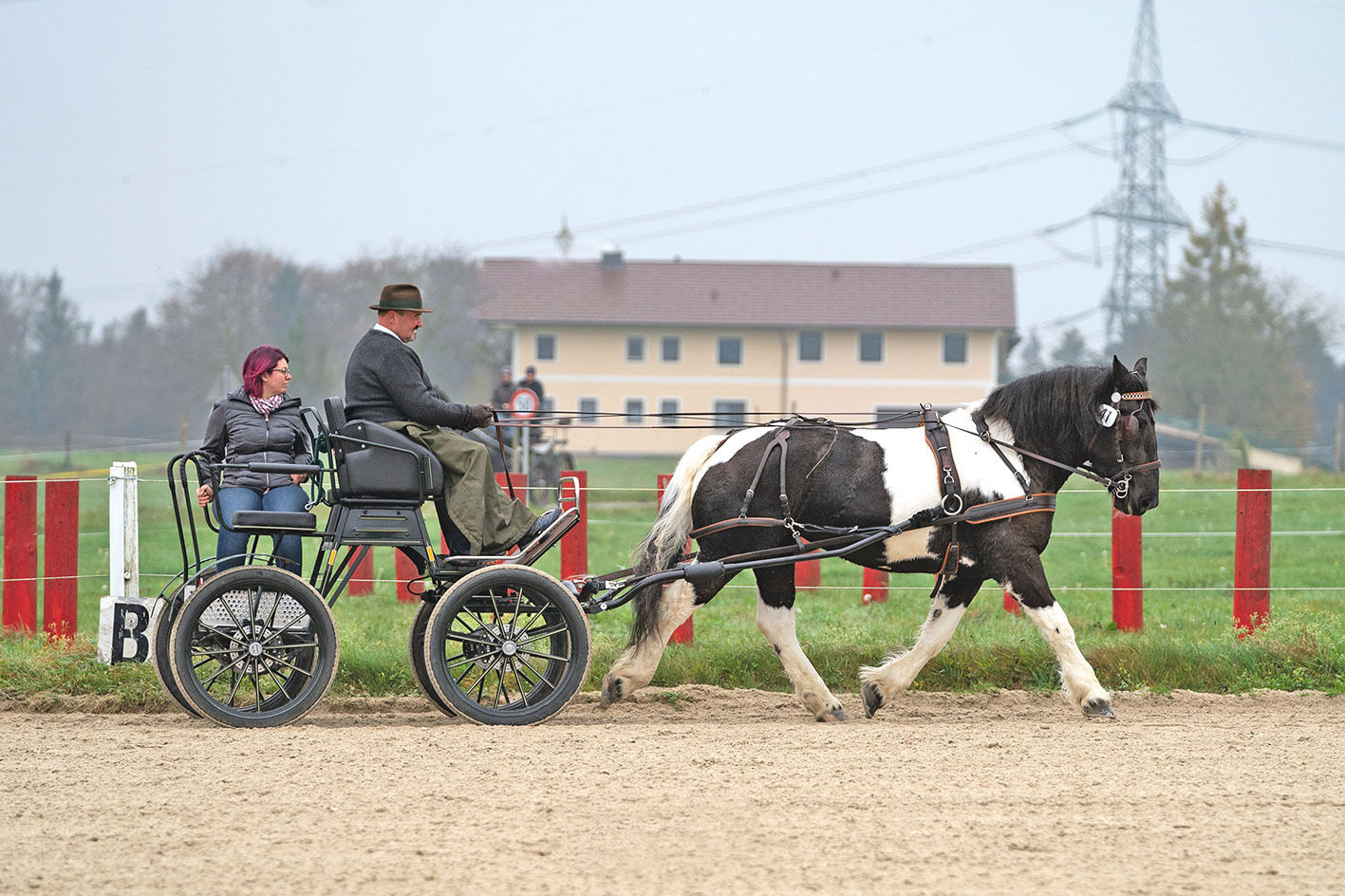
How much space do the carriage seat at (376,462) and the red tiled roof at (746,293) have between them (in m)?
45.6

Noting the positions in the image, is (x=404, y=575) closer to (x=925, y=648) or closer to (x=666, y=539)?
(x=666, y=539)

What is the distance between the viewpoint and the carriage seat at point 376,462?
607 cm

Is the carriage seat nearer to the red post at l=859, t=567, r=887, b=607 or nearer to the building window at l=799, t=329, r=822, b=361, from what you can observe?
the red post at l=859, t=567, r=887, b=607

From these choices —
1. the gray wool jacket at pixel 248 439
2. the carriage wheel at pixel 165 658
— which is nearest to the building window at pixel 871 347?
the gray wool jacket at pixel 248 439

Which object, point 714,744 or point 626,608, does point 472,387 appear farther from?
point 714,744

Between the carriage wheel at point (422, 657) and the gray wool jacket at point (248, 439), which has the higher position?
the gray wool jacket at point (248, 439)

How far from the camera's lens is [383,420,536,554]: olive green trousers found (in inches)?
243

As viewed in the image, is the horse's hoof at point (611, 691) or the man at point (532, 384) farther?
the man at point (532, 384)

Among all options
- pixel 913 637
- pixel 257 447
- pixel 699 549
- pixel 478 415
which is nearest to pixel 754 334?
pixel 913 637

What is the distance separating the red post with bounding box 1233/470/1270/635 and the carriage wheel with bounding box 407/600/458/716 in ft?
16.2

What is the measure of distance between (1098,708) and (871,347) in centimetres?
4660

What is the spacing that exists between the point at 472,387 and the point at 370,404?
169 feet

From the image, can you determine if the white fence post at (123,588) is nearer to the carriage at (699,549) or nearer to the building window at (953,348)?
the carriage at (699,549)

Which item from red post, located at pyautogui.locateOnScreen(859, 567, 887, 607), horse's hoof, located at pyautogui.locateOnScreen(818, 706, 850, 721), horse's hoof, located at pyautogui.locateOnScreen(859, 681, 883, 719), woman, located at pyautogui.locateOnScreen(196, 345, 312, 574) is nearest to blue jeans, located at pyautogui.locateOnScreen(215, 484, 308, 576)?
woman, located at pyautogui.locateOnScreen(196, 345, 312, 574)
